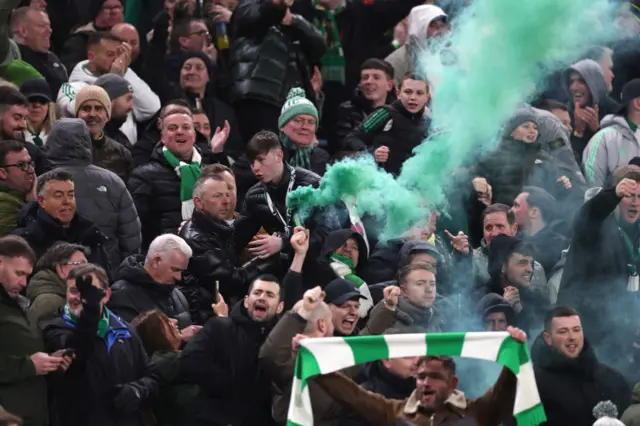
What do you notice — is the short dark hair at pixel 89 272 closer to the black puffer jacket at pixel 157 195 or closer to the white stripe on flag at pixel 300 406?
the white stripe on flag at pixel 300 406

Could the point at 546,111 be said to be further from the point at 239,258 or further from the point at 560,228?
the point at 239,258

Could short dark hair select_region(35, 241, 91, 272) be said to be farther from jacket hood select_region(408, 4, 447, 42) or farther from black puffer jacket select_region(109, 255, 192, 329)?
jacket hood select_region(408, 4, 447, 42)

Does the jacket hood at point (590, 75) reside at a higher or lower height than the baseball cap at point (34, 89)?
higher

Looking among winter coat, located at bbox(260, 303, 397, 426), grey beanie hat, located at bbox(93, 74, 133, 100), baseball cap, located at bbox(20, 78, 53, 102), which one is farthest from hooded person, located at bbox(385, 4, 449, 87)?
winter coat, located at bbox(260, 303, 397, 426)

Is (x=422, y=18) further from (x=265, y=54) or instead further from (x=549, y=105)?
(x=265, y=54)

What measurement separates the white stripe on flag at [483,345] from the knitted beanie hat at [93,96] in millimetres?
5318

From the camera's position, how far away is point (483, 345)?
32.9 feet

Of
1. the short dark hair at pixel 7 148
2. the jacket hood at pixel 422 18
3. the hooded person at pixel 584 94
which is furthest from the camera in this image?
the jacket hood at pixel 422 18

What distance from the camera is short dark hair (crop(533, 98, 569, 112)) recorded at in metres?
16.4

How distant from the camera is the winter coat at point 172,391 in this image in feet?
38.1

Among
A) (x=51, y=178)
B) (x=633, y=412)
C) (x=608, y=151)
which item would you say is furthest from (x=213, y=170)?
(x=608, y=151)

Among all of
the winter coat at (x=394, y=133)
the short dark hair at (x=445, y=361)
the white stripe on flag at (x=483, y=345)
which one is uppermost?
the winter coat at (x=394, y=133)

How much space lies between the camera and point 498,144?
14523 millimetres

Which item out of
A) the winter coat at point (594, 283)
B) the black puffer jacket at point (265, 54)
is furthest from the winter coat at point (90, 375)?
the black puffer jacket at point (265, 54)
